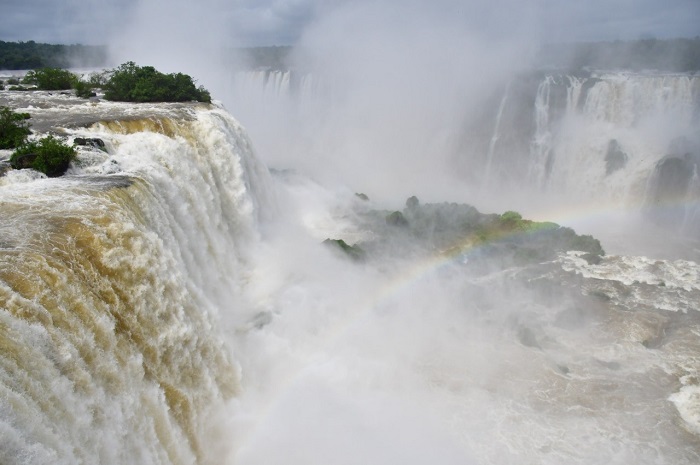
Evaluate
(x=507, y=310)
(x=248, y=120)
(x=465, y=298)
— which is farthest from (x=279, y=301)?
(x=248, y=120)

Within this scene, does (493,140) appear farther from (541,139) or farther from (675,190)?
(675,190)

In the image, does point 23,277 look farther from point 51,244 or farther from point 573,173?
point 573,173

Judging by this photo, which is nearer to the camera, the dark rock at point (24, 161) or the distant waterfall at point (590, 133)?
the dark rock at point (24, 161)

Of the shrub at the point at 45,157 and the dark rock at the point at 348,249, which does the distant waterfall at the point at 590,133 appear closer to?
the dark rock at the point at 348,249

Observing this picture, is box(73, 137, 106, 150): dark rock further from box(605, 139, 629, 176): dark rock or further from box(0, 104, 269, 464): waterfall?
box(605, 139, 629, 176): dark rock

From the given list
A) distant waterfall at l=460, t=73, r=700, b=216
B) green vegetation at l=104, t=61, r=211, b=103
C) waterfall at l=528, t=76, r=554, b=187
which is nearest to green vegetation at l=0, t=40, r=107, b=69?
green vegetation at l=104, t=61, r=211, b=103

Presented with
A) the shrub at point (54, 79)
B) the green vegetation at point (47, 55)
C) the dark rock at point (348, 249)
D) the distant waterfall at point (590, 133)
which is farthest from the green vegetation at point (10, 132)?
the green vegetation at point (47, 55)

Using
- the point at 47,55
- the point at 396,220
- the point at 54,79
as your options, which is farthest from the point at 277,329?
the point at 47,55
